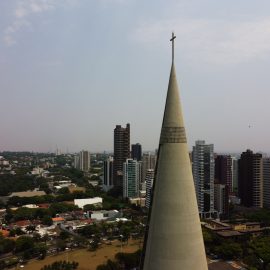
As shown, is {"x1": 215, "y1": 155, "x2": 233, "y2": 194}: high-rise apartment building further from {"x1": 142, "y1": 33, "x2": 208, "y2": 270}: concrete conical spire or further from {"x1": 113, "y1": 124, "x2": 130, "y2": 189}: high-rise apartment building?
{"x1": 142, "y1": 33, "x2": 208, "y2": 270}: concrete conical spire

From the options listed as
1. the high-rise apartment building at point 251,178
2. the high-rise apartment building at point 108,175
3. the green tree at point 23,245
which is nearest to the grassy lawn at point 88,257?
the green tree at point 23,245

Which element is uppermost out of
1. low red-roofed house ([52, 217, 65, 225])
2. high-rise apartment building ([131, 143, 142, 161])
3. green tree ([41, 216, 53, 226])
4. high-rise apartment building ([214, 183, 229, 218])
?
high-rise apartment building ([131, 143, 142, 161])

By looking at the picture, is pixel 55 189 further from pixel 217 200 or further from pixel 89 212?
pixel 217 200

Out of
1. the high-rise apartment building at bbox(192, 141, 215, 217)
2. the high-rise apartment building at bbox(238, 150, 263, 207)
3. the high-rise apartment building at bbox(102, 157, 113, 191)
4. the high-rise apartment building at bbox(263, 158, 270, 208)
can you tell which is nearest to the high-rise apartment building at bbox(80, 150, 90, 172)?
the high-rise apartment building at bbox(102, 157, 113, 191)

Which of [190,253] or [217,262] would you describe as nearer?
[190,253]

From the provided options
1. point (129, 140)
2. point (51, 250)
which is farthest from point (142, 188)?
point (51, 250)

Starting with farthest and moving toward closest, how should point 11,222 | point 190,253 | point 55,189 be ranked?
point 55,189, point 11,222, point 190,253
